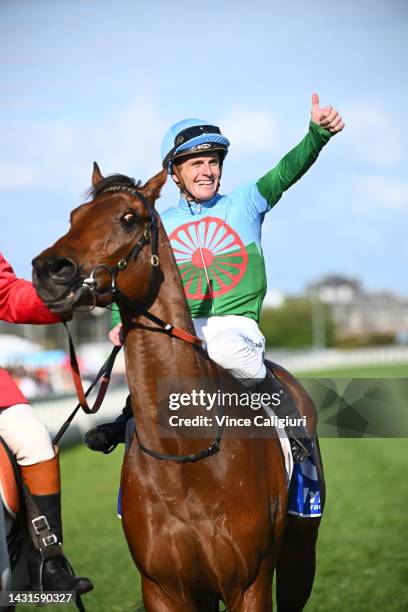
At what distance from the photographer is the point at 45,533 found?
159 inches

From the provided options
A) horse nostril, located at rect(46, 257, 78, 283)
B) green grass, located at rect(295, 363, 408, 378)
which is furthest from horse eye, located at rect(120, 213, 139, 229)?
green grass, located at rect(295, 363, 408, 378)

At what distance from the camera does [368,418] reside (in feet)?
22.8

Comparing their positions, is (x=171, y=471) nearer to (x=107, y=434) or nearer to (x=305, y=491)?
(x=107, y=434)

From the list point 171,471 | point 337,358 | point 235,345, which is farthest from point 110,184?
point 337,358

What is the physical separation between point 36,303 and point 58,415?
15.1m

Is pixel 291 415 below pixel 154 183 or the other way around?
below

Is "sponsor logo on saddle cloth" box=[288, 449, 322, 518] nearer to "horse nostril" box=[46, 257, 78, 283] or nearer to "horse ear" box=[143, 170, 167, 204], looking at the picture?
"horse ear" box=[143, 170, 167, 204]

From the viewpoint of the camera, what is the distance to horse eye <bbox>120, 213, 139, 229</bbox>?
12.3ft

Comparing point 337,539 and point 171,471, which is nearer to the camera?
point 171,471

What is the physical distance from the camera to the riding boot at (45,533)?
4.00 metres

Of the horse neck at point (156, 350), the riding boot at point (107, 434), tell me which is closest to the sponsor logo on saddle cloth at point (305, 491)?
the riding boot at point (107, 434)

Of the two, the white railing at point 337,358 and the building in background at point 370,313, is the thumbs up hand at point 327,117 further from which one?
the building in background at point 370,313

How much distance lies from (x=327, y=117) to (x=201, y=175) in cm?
78

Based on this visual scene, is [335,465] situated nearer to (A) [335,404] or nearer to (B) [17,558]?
(A) [335,404]
